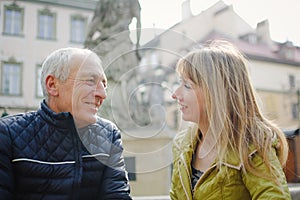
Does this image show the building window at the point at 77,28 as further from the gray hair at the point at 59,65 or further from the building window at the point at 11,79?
the gray hair at the point at 59,65

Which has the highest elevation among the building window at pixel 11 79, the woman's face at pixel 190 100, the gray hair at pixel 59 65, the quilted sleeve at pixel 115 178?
the building window at pixel 11 79

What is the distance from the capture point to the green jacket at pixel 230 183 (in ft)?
3.82

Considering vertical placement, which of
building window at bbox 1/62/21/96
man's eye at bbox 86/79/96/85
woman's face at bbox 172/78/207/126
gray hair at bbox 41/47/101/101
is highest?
building window at bbox 1/62/21/96

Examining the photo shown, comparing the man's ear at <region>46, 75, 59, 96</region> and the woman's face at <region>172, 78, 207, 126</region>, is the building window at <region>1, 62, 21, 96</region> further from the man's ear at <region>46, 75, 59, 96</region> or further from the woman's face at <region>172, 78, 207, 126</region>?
the woman's face at <region>172, 78, 207, 126</region>

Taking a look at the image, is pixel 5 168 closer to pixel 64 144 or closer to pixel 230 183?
pixel 64 144

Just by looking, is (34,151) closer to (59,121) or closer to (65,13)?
(59,121)

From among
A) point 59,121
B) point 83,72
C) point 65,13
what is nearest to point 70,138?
point 59,121

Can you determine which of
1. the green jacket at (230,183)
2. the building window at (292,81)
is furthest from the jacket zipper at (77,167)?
the building window at (292,81)

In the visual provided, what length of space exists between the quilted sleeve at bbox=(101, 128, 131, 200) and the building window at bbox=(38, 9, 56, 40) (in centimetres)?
1745

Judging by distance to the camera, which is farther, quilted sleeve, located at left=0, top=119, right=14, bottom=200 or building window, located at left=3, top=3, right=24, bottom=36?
building window, located at left=3, top=3, right=24, bottom=36

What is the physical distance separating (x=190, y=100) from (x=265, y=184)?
1.17ft

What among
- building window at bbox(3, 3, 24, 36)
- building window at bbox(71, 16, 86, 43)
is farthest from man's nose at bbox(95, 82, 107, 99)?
building window at bbox(71, 16, 86, 43)

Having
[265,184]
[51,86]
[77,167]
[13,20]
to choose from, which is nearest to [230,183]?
[265,184]

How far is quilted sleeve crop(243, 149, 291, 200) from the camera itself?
3.76 ft
